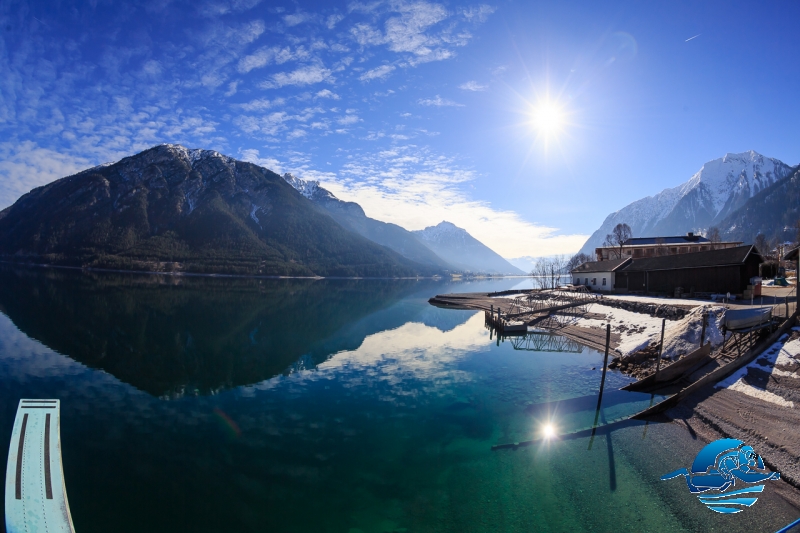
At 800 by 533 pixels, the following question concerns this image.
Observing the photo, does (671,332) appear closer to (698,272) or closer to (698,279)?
(698,279)

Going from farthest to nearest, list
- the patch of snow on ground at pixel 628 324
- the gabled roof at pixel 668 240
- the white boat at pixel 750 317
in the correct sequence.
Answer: the gabled roof at pixel 668 240, the patch of snow on ground at pixel 628 324, the white boat at pixel 750 317

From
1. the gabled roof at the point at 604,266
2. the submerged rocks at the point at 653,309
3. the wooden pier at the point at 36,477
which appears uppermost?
→ the gabled roof at the point at 604,266

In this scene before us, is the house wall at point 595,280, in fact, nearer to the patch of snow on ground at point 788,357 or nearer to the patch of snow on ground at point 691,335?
the patch of snow on ground at point 691,335

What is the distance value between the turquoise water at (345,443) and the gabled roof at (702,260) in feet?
72.0

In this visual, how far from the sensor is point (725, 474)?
38.7 feet

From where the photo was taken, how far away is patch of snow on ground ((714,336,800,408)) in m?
15.6

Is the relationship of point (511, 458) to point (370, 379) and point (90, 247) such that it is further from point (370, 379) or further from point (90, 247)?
point (90, 247)

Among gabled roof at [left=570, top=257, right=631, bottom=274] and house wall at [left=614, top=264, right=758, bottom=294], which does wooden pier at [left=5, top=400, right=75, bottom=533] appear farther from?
gabled roof at [left=570, top=257, right=631, bottom=274]

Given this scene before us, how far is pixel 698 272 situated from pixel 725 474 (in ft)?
119

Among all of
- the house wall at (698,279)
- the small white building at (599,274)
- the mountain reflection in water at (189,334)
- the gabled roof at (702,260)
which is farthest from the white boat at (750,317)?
the small white building at (599,274)

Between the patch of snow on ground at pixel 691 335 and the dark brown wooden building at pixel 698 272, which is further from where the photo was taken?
the dark brown wooden building at pixel 698 272

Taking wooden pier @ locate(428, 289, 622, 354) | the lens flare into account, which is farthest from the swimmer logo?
wooden pier @ locate(428, 289, 622, 354)

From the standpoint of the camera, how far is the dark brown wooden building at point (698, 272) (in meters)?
36.3

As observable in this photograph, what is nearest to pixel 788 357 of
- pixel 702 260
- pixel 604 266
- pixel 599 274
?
pixel 702 260
